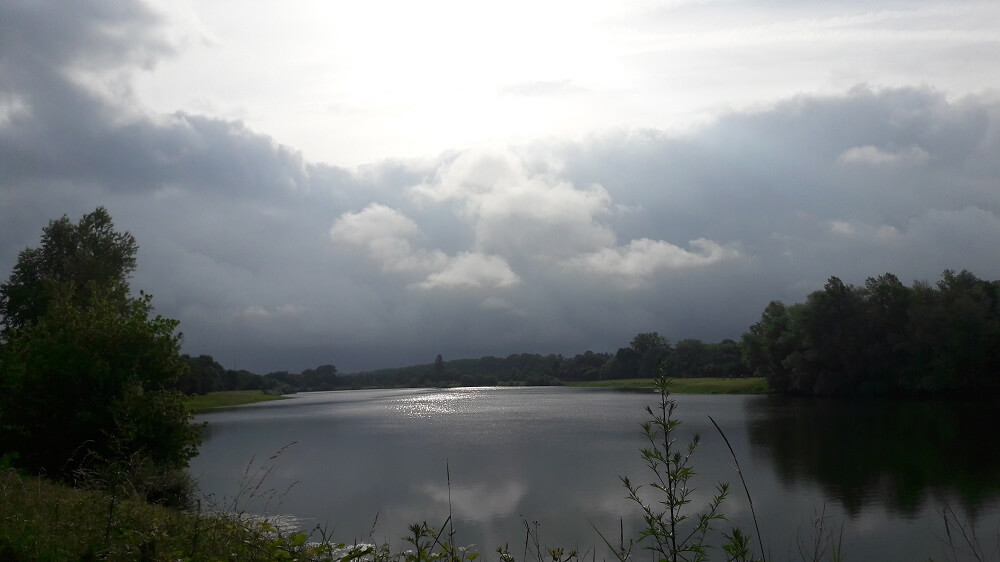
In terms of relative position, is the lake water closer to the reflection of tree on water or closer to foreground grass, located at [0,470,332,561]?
the reflection of tree on water

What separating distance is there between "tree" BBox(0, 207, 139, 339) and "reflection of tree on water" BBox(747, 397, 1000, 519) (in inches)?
1477

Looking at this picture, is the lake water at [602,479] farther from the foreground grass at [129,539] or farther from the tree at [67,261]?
the tree at [67,261]

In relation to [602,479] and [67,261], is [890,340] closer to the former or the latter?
[602,479]

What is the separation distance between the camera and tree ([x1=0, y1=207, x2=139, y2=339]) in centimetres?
4119

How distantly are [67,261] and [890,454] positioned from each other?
43.8 meters

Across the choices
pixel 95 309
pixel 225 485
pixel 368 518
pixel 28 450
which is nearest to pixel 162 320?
pixel 95 309

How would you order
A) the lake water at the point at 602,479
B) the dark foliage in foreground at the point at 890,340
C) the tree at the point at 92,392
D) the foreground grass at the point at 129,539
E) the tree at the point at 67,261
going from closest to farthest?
the foreground grass at the point at 129,539, the lake water at the point at 602,479, the tree at the point at 92,392, the tree at the point at 67,261, the dark foliage in foreground at the point at 890,340

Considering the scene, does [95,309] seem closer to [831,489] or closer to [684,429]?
[831,489]

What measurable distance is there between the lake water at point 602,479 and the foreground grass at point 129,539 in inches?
56.0

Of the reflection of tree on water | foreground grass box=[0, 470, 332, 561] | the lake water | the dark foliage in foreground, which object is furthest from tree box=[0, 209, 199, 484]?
the dark foliage in foreground

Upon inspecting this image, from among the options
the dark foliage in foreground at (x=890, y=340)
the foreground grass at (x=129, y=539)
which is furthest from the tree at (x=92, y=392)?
the dark foliage in foreground at (x=890, y=340)

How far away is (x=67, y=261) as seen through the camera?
136 feet

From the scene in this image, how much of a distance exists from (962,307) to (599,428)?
1623 inches

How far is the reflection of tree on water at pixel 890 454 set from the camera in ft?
63.0
